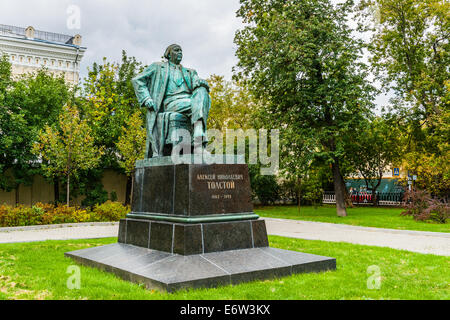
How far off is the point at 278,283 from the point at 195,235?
5.08 ft

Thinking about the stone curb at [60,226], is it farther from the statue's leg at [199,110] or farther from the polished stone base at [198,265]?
the statue's leg at [199,110]

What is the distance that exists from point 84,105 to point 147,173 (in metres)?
18.0

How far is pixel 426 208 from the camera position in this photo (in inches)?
736

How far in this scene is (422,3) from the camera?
981 inches

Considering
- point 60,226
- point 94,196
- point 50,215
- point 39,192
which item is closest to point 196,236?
point 60,226

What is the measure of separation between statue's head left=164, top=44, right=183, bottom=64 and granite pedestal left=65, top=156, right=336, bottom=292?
2.24m

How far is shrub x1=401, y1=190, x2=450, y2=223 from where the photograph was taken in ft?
58.2

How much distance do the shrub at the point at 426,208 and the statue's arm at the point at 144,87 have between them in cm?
1452

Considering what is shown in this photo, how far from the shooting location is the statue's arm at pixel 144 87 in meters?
8.34

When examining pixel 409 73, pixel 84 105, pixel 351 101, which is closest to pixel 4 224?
→ pixel 84 105

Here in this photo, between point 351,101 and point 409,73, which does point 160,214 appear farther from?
point 409,73

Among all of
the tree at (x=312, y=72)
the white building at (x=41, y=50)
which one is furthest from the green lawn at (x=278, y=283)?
the white building at (x=41, y=50)

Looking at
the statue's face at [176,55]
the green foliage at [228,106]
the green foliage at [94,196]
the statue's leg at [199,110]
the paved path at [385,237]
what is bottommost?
the paved path at [385,237]

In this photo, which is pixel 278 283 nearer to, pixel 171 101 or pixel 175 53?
pixel 171 101
